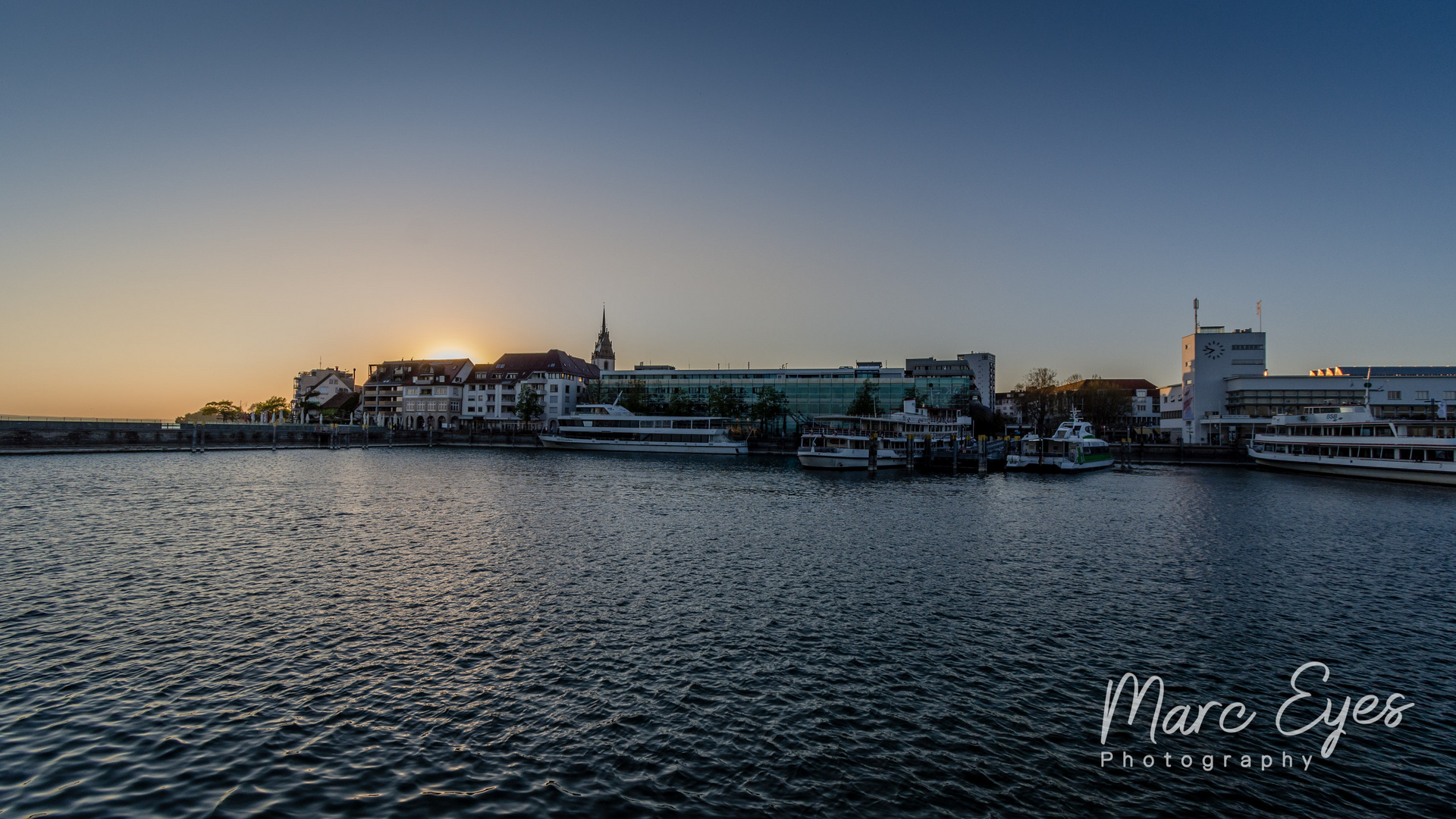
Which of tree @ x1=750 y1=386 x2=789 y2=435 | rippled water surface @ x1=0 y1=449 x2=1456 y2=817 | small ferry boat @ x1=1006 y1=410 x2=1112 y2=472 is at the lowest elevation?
rippled water surface @ x1=0 y1=449 x2=1456 y2=817

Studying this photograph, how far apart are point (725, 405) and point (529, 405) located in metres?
48.9

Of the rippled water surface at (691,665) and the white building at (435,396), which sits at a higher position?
the white building at (435,396)

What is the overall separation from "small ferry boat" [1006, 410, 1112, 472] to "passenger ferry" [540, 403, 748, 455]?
50614 millimetres

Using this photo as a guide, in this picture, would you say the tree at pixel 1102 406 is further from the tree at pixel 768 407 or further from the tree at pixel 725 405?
the tree at pixel 725 405

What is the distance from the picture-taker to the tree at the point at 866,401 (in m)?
144

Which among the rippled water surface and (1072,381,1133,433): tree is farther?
(1072,381,1133,433): tree

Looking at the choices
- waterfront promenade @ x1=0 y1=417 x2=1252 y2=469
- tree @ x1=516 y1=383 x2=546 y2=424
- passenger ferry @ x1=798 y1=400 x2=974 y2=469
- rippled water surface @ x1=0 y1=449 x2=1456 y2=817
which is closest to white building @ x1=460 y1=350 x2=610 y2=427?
tree @ x1=516 y1=383 x2=546 y2=424

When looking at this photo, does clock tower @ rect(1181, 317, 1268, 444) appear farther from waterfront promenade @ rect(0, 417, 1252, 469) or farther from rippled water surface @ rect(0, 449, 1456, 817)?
rippled water surface @ rect(0, 449, 1456, 817)

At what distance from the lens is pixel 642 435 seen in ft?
423

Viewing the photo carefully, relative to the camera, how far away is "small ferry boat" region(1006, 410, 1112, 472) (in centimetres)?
8788

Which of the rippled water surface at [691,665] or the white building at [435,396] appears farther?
the white building at [435,396]

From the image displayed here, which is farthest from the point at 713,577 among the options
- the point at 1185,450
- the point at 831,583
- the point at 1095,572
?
the point at 1185,450

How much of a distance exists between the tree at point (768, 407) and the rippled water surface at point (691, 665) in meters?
106

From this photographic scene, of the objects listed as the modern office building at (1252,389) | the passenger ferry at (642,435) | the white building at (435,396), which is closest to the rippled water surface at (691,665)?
the passenger ferry at (642,435)
